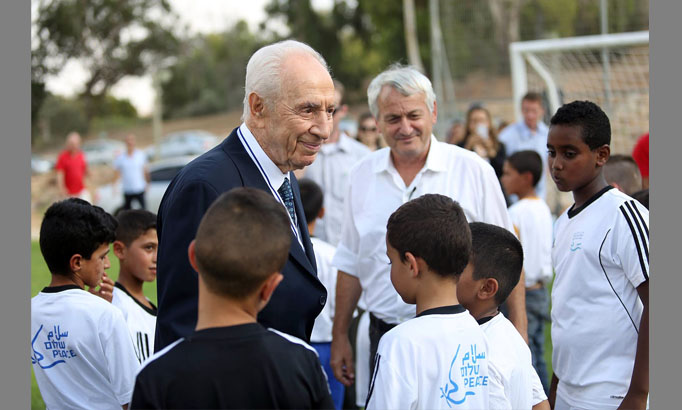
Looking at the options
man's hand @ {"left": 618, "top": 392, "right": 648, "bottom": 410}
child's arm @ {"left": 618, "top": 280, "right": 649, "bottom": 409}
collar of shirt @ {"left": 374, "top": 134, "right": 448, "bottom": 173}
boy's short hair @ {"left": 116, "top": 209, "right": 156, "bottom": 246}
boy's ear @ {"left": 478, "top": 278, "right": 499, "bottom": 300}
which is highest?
collar of shirt @ {"left": 374, "top": 134, "right": 448, "bottom": 173}

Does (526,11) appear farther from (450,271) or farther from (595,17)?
(450,271)

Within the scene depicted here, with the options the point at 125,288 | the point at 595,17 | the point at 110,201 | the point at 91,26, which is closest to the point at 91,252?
the point at 125,288

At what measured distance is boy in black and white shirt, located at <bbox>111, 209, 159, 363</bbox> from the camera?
3.80 metres

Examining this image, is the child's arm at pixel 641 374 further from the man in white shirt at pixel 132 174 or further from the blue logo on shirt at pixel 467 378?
the man in white shirt at pixel 132 174

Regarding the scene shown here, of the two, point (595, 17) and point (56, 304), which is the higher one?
point (595, 17)

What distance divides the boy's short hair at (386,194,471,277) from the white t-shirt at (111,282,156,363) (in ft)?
4.89

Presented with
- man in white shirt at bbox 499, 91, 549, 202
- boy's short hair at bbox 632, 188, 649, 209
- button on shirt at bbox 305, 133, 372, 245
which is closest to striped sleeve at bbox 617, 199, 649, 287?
boy's short hair at bbox 632, 188, 649, 209

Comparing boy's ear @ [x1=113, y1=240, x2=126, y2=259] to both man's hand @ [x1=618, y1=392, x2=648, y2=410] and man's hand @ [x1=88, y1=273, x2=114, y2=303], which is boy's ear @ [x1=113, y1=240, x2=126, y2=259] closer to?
man's hand @ [x1=88, y1=273, x2=114, y2=303]

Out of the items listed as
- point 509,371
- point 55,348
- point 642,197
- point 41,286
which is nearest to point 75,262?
point 55,348

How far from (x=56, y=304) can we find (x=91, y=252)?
31cm

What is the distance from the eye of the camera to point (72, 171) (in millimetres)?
15586

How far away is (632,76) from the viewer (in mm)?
11539

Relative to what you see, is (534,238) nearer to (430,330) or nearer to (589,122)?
(589,122)

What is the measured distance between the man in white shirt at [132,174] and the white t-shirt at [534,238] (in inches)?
457
